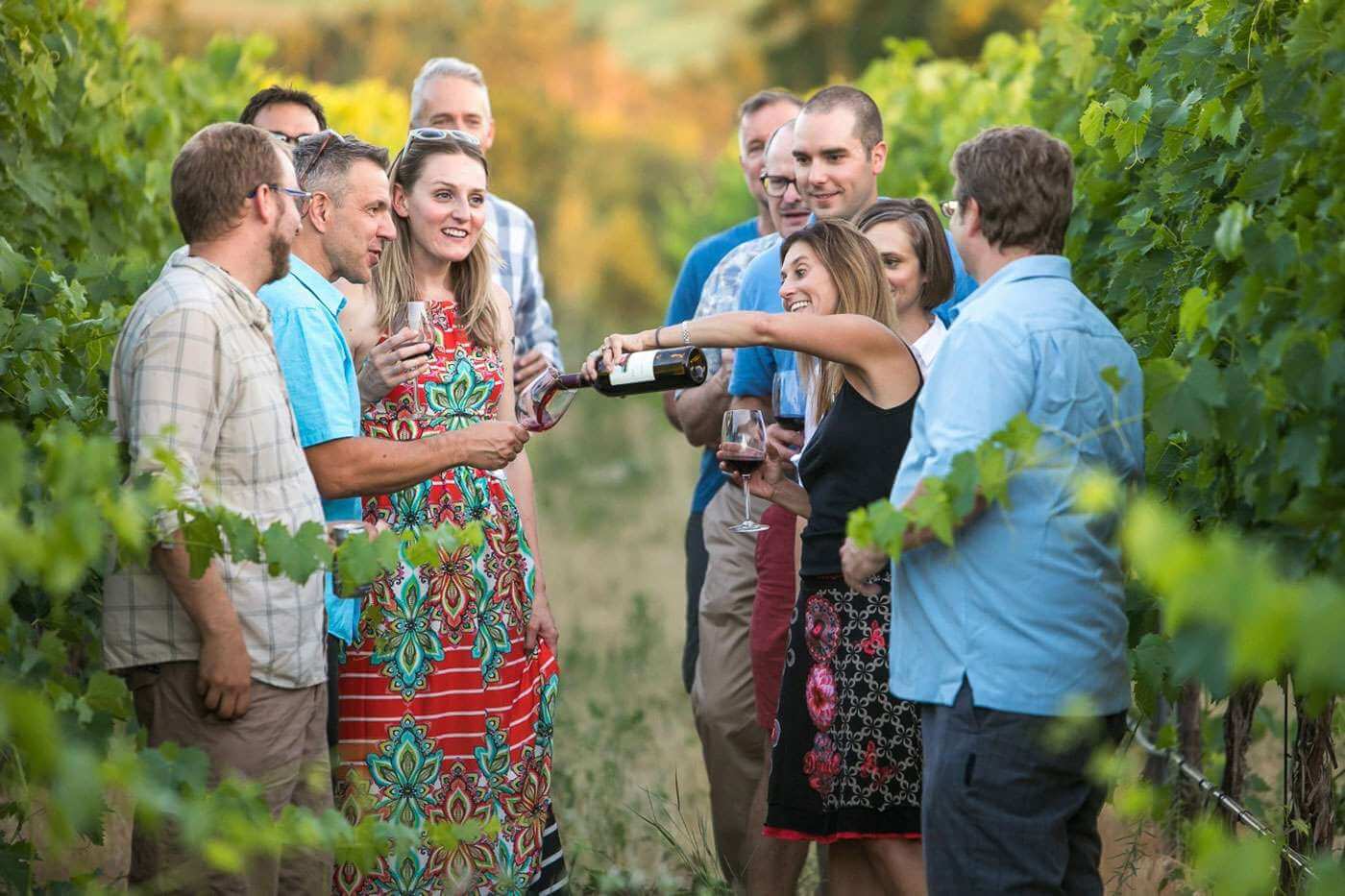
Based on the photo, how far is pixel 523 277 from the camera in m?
5.73

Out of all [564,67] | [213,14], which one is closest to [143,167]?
[213,14]

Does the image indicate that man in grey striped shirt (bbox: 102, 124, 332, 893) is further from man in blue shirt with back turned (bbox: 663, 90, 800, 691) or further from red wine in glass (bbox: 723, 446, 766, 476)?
man in blue shirt with back turned (bbox: 663, 90, 800, 691)

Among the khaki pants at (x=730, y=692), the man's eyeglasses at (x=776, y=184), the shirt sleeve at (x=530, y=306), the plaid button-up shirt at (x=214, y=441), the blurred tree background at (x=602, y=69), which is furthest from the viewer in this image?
the blurred tree background at (x=602, y=69)

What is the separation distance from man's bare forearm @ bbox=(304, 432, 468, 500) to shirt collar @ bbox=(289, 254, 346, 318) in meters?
0.35

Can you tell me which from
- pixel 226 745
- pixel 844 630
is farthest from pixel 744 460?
pixel 226 745

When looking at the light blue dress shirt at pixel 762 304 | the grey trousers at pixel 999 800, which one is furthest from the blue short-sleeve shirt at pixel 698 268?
the grey trousers at pixel 999 800

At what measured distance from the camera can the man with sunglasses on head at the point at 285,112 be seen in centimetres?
504

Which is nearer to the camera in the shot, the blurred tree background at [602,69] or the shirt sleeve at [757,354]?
the shirt sleeve at [757,354]

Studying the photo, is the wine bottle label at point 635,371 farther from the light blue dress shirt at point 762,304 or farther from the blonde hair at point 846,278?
the light blue dress shirt at point 762,304

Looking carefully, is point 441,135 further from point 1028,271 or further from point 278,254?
point 1028,271

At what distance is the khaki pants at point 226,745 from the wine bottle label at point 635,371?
99 centimetres

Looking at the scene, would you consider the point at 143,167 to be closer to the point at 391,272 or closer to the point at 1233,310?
the point at 391,272

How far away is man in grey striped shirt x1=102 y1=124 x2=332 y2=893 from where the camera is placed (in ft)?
10.3

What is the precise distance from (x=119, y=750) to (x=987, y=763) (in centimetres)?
155
